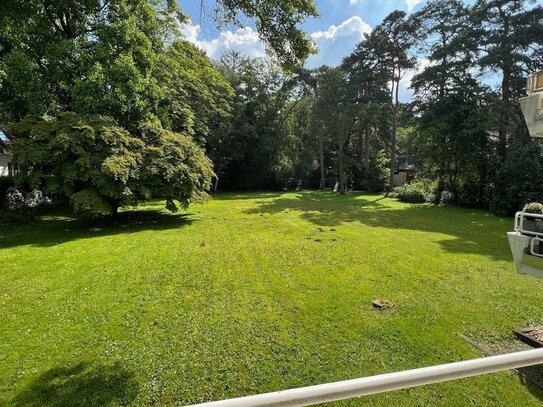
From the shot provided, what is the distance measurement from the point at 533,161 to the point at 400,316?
1330cm

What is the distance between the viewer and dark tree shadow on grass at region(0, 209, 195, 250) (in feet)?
25.5

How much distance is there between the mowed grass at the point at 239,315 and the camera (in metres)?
2.88

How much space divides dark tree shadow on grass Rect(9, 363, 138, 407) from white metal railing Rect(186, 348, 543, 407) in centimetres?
234

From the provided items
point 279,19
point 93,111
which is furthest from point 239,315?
point 93,111

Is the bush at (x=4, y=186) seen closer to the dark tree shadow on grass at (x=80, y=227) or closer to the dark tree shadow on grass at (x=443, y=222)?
the dark tree shadow on grass at (x=80, y=227)

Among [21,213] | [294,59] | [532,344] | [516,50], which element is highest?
[516,50]

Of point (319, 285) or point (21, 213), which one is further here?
point (21, 213)

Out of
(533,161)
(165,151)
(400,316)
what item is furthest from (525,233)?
(533,161)

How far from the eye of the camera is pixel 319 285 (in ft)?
17.0

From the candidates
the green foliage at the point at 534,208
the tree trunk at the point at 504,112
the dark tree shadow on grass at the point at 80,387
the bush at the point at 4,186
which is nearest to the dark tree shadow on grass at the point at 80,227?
the bush at the point at 4,186

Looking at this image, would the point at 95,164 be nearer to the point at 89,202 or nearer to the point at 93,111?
the point at 89,202

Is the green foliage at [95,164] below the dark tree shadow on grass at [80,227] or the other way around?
the other way around

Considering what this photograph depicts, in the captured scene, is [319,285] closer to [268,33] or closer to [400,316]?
[400,316]

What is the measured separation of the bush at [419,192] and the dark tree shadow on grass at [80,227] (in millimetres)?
13534
